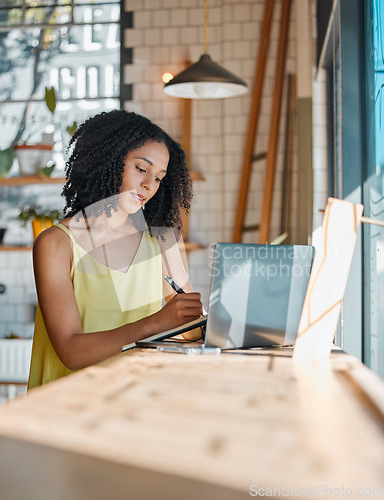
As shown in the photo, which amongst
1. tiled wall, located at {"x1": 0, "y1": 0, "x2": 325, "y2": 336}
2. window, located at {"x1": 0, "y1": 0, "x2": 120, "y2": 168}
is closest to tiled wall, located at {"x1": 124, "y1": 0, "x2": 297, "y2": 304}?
tiled wall, located at {"x1": 0, "y1": 0, "x2": 325, "y2": 336}

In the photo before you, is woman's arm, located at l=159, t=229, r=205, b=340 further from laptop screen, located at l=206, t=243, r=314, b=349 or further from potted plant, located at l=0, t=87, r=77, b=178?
potted plant, located at l=0, t=87, r=77, b=178

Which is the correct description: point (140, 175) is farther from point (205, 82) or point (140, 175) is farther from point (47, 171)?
point (47, 171)

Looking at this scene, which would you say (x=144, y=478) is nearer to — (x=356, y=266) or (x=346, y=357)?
(x=346, y=357)

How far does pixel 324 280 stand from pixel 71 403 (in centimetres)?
64

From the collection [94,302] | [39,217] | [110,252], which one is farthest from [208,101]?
[94,302]

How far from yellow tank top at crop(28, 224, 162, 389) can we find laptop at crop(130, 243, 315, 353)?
44 cm

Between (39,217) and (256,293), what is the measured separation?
3783 millimetres

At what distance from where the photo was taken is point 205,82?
3.86 m

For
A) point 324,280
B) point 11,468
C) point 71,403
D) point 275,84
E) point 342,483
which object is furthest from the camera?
point 275,84

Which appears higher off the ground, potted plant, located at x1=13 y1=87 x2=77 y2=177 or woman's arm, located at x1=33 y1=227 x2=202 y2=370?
potted plant, located at x1=13 y1=87 x2=77 y2=177

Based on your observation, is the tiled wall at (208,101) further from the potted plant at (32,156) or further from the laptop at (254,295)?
the laptop at (254,295)

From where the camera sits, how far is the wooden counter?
57 centimetres

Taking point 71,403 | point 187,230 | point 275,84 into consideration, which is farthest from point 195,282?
point 71,403

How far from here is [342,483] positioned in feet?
1.79
